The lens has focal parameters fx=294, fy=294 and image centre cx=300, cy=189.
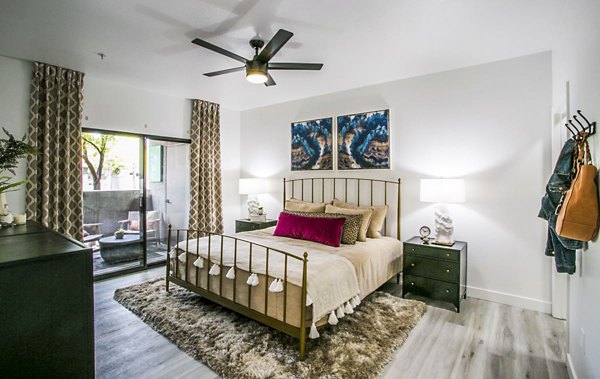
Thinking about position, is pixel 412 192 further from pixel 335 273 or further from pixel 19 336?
pixel 19 336

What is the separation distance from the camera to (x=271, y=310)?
2.40 m

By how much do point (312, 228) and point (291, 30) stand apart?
6.81 feet

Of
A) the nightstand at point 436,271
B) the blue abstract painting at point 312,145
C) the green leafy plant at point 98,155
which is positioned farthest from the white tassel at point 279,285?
the green leafy plant at point 98,155

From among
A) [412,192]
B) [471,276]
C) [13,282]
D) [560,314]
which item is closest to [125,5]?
[13,282]

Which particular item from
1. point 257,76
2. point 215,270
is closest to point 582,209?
point 257,76

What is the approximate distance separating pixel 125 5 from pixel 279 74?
1.85 metres

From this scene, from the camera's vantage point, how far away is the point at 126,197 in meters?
4.57

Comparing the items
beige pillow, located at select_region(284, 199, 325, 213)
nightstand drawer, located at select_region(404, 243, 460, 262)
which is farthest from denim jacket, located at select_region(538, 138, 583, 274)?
beige pillow, located at select_region(284, 199, 325, 213)

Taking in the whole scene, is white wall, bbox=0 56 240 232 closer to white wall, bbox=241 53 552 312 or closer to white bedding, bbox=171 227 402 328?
white bedding, bbox=171 227 402 328

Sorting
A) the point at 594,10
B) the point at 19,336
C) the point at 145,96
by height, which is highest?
the point at 145,96

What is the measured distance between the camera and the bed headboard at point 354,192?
3967 millimetres

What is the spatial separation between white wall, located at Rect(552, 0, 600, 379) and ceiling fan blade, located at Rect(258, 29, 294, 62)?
6.01 ft

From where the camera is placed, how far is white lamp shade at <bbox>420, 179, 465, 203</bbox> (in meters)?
3.11

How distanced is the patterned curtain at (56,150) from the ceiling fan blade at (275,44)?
2787 mm
